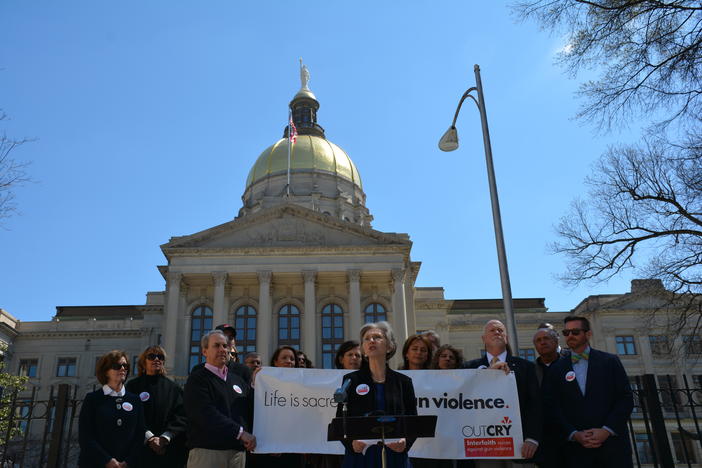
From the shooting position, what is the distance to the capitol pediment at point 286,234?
4594cm

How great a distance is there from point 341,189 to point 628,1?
60875 mm

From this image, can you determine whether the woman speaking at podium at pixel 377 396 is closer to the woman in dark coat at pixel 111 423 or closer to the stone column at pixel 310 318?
the woman in dark coat at pixel 111 423

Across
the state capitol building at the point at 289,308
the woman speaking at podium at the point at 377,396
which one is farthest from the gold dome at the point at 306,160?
the woman speaking at podium at the point at 377,396

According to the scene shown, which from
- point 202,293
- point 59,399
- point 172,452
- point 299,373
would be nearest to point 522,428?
point 299,373

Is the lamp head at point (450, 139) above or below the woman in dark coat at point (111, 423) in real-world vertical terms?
above

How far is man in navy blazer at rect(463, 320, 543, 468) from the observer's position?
771 cm

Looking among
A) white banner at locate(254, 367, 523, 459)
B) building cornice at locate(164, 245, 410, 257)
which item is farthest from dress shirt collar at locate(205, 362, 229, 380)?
building cornice at locate(164, 245, 410, 257)

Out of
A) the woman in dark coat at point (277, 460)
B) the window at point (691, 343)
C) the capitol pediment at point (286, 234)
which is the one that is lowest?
the woman in dark coat at point (277, 460)

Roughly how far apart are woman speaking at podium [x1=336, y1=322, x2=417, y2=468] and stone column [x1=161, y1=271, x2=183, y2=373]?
3854 cm

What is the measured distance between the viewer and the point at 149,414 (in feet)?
29.4

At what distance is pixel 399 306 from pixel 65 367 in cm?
3026

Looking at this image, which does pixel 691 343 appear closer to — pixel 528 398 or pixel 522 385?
pixel 522 385

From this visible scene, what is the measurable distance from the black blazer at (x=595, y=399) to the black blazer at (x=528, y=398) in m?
0.43

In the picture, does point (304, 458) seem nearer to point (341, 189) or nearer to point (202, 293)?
point (202, 293)
